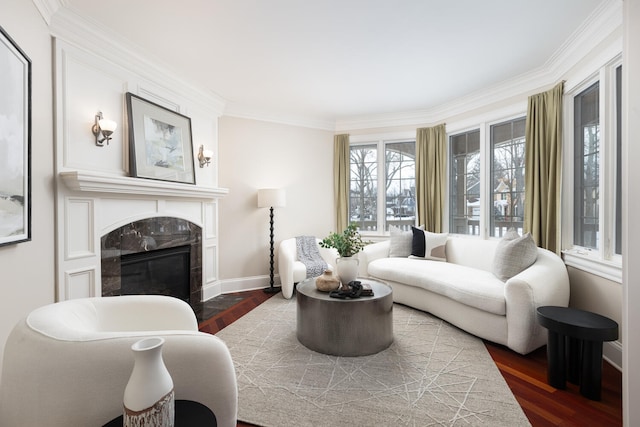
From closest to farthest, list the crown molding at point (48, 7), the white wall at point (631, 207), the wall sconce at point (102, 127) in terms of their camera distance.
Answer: the white wall at point (631, 207) → the crown molding at point (48, 7) → the wall sconce at point (102, 127)

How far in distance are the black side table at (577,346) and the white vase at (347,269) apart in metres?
1.37

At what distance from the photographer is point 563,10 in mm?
2348

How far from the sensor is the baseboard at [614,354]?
2.18 m

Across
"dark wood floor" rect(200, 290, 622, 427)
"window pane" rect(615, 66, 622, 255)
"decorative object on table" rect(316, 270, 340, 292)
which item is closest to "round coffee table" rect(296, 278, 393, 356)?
"decorative object on table" rect(316, 270, 340, 292)

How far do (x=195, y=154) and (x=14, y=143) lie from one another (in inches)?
85.1

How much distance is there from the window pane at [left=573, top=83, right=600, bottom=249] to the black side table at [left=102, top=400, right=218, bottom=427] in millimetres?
3219

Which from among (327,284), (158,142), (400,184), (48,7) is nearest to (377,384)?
(327,284)

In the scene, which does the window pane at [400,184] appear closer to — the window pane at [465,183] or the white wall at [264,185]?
the window pane at [465,183]

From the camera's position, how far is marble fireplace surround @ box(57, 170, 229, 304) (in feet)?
7.66

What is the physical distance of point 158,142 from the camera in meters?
3.21

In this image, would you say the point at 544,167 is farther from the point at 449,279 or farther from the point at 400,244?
the point at 400,244

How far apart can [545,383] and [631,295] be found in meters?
1.07

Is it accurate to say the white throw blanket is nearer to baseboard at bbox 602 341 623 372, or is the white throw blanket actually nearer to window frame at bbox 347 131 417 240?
window frame at bbox 347 131 417 240

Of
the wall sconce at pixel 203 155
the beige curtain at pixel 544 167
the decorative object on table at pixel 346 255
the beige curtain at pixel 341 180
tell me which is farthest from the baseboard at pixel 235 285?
the beige curtain at pixel 544 167
